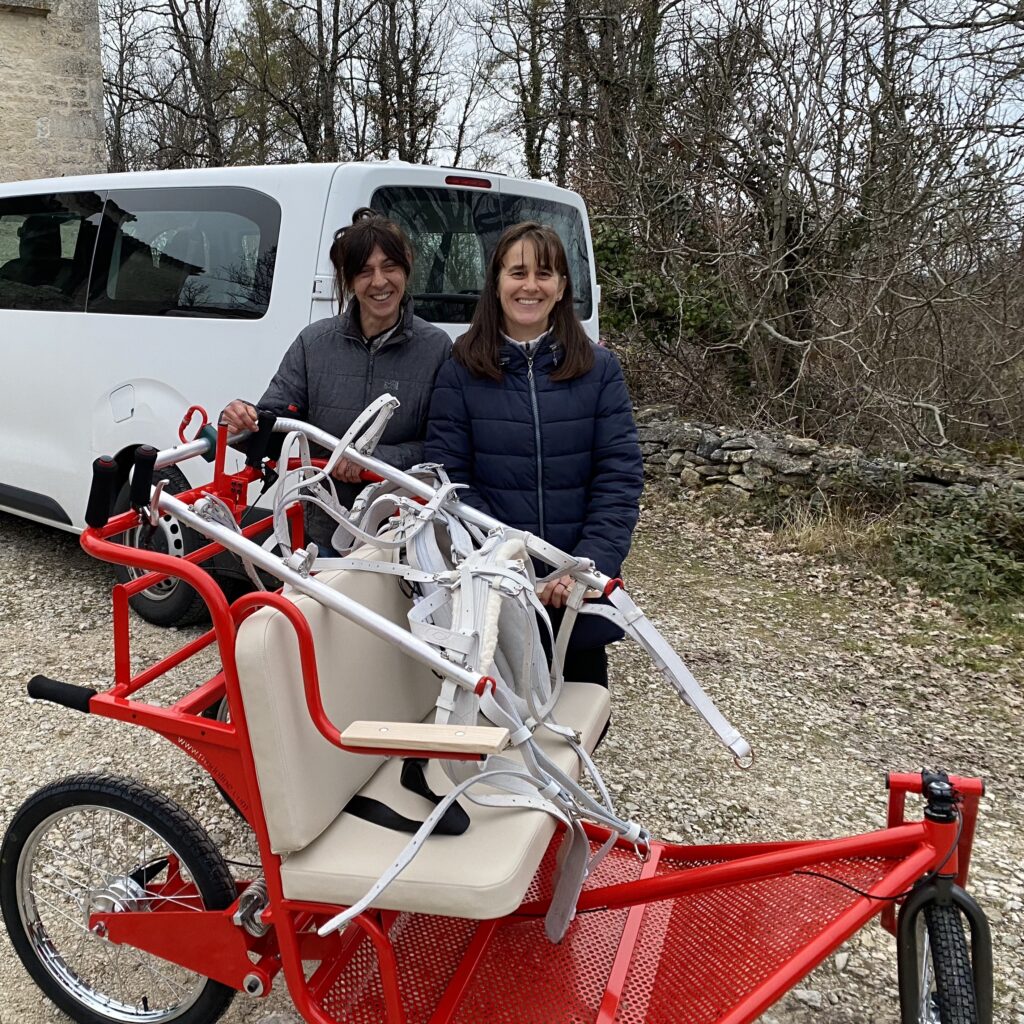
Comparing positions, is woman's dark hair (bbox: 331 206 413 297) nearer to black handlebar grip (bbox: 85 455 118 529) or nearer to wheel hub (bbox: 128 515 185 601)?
black handlebar grip (bbox: 85 455 118 529)

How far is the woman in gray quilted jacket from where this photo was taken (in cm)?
277

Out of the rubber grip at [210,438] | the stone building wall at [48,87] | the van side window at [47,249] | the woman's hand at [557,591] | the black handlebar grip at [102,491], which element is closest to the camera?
the black handlebar grip at [102,491]

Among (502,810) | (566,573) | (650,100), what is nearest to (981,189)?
(650,100)

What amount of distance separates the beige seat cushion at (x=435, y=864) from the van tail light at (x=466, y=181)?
276 centimetres

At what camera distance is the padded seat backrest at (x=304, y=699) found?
66.7 inches

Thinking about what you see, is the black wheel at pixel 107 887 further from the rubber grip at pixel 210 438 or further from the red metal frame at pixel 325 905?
the rubber grip at pixel 210 438

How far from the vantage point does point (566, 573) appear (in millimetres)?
2117

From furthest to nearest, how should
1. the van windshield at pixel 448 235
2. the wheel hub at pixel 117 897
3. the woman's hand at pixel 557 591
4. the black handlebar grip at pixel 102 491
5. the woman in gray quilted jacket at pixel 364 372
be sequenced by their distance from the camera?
the van windshield at pixel 448 235, the woman in gray quilted jacket at pixel 364 372, the woman's hand at pixel 557 591, the wheel hub at pixel 117 897, the black handlebar grip at pixel 102 491

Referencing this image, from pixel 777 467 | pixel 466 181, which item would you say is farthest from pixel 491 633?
pixel 777 467

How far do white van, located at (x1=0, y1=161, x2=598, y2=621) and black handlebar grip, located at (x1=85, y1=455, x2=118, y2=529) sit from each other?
188 centimetres

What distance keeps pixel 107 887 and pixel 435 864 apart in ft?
2.85

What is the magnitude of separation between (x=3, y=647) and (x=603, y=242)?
22.1 ft

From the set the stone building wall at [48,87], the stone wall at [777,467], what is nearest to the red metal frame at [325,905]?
the stone wall at [777,467]

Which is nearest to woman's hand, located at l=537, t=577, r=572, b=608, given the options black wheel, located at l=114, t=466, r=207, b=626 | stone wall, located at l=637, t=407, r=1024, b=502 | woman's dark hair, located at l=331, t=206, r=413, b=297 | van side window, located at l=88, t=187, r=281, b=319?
woman's dark hair, located at l=331, t=206, r=413, b=297
